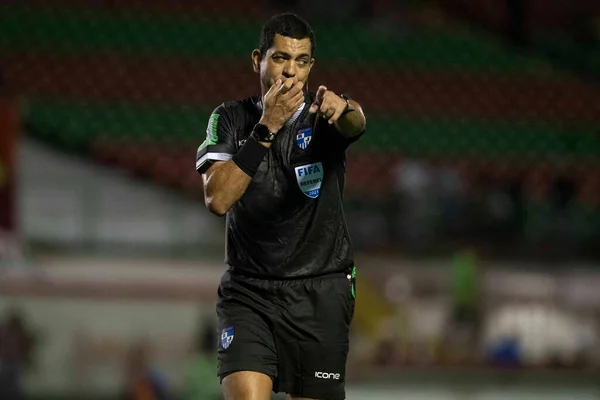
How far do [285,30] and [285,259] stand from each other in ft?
2.55

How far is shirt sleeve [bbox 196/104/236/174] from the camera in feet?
11.6

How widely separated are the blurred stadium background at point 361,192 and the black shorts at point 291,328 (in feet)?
13.1

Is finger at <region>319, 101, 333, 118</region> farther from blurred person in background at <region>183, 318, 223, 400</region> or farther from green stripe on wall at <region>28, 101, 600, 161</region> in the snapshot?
green stripe on wall at <region>28, 101, 600, 161</region>

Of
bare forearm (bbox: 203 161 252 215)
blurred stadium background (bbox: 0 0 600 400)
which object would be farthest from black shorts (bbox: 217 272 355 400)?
blurred stadium background (bbox: 0 0 600 400)

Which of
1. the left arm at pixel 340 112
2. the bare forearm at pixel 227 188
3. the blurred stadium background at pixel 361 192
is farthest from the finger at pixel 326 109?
the blurred stadium background at pixel 361 192

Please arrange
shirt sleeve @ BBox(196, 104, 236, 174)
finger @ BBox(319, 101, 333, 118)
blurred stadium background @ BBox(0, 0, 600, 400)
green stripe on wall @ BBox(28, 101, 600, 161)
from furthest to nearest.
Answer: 1. green stripe on wall @ BBox(28, 101, 600, 161)
2. blurred stadium background @ BBox(0, 0, 600, 400)
3. shirt sleeve @ BBox(196, 104, 236, 174)
4. finger @ BBox(319, 101, 333, 118)

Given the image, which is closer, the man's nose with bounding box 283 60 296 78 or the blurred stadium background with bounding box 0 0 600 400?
the man's nose with bounding box 283 60 296 78

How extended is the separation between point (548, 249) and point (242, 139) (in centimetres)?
831

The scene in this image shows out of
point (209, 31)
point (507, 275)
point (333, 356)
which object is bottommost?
point (333, 356)

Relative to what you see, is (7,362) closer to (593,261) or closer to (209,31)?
(593,261)

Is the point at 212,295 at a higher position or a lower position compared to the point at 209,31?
lower

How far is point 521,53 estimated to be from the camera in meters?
16.7

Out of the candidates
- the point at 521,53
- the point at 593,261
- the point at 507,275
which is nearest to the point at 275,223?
the point at 507,275

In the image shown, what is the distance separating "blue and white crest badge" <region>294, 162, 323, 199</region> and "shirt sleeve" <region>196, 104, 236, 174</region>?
0.24m
